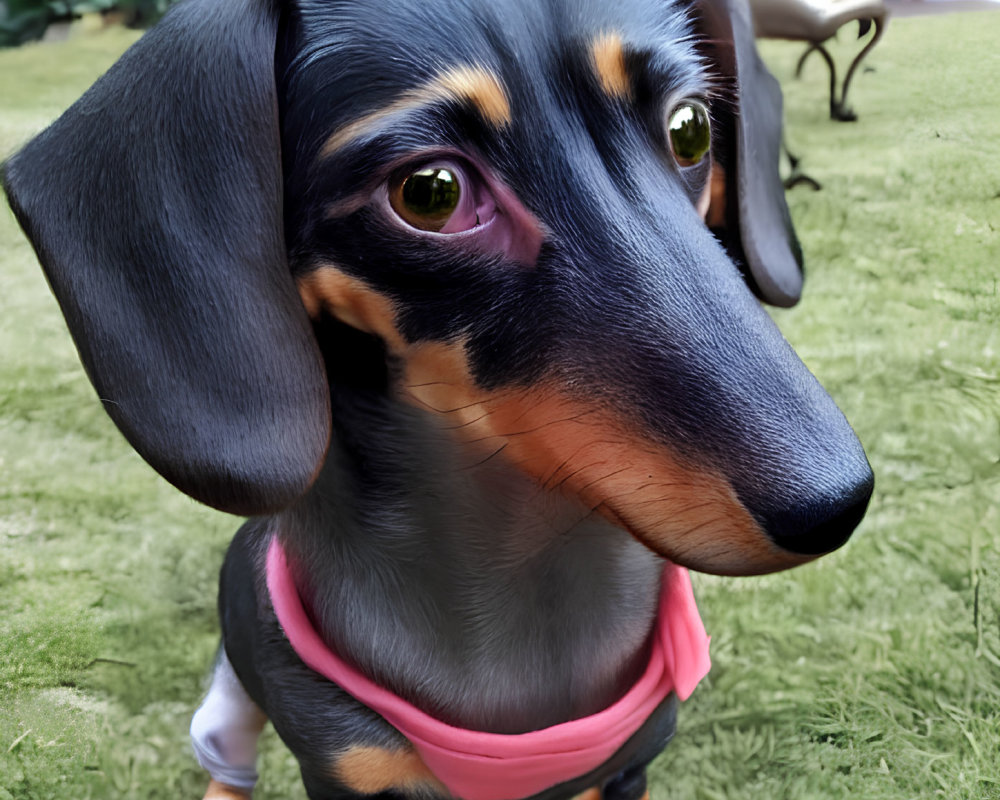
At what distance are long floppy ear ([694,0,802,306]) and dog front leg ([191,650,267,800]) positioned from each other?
986 millimetres

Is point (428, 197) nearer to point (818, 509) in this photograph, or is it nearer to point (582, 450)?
point (582, 450)

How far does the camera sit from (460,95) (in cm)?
75

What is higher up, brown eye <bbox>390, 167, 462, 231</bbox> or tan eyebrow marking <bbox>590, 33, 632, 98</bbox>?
tan eyebrow marking <bbox>590, 33, 632, 98</bbox>

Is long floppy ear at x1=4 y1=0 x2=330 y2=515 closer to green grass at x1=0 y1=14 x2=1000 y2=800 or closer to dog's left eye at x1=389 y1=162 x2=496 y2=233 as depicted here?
dog's left eye at x1=389 y1=162 x2=496 y2=233

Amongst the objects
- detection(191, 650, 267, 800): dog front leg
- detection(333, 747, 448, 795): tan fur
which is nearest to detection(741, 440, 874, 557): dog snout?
detection(333, 747, 448, 795): tan fur

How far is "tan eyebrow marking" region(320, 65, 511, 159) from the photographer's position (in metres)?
0.75

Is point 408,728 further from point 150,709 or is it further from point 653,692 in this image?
point 150,709

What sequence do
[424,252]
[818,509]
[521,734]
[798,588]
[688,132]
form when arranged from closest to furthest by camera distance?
[818,509] → [424,252] → [688,132] → [521,734] → [798,588]

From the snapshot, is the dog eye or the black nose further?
the dog eye

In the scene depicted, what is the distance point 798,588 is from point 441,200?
1386 mm

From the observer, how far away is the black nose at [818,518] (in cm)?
68

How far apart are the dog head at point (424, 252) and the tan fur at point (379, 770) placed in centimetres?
44

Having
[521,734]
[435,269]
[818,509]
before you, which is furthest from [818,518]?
[521,734]

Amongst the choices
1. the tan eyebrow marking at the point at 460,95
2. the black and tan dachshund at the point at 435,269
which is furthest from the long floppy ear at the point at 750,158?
the tan eyebrow marking at the point at 460,95
